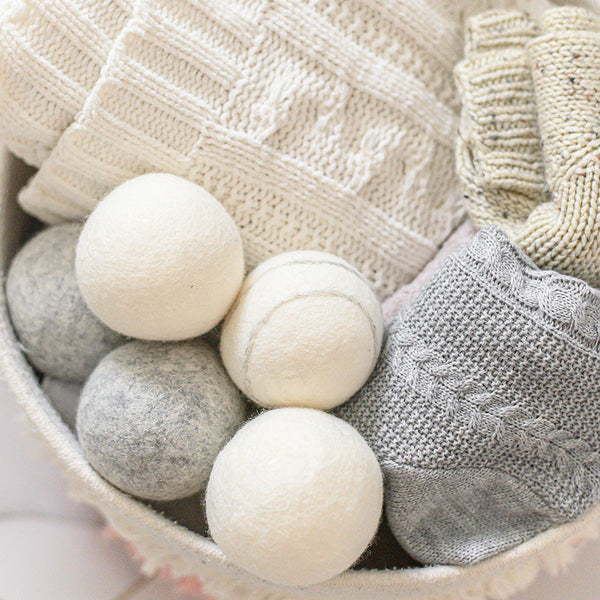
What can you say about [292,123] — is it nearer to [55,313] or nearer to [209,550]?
[55,313]

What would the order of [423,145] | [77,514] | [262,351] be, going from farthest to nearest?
[77,514] → [423,145] → [262,351]

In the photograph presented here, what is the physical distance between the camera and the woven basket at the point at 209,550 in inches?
24.4

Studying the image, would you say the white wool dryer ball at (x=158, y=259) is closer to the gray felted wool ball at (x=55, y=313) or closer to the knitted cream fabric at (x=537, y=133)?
the gray felted wool ball at (x=55, y=313)

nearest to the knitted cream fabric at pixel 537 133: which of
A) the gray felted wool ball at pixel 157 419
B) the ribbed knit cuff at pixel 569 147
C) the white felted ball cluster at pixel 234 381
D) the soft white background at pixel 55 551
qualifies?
the ribbed knit cuff at pixel 569 147

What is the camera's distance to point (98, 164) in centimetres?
64

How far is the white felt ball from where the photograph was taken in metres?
0.57

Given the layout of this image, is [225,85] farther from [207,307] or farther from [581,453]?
[581,453]

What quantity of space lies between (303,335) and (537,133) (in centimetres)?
33

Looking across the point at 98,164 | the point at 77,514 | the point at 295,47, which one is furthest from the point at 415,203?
the point at 77,514

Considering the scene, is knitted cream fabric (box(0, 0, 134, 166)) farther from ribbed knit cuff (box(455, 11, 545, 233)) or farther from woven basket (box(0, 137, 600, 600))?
ribbed knit cuff (box(455, 11, 545, 233))

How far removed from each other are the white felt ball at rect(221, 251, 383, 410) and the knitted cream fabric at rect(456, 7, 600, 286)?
0.17 meters

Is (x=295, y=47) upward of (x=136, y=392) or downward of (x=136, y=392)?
upward

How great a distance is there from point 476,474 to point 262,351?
9.0 inches

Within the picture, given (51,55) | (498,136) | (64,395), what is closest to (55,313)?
(64,395)
